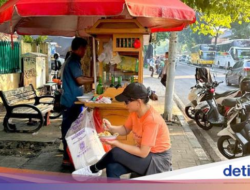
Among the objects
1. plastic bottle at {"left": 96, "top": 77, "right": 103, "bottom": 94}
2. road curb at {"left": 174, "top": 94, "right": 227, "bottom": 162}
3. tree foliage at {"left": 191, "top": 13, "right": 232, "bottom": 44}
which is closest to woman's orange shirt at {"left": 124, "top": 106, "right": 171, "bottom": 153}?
plastic bottle at {"left": 96, "top": 77, "right": 103, "bottom": 94}

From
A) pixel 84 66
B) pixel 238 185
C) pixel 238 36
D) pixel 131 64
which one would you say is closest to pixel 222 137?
pixel 131 64

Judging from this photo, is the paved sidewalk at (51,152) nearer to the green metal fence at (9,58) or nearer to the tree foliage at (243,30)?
the green metal fence at (9,58)

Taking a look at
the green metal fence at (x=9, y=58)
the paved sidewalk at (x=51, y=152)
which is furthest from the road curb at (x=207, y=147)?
the green metal fence at (x=9, y=58)

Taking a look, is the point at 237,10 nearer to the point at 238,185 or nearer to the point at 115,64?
the point at 115,64

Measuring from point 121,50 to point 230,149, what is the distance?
268cm

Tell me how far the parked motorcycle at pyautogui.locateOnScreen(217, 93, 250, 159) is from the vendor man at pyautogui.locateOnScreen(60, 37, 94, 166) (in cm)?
255

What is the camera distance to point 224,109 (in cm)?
770

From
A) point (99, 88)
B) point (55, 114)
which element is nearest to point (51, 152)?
point (99, 88)

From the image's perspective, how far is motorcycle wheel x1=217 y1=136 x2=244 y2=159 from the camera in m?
5.28

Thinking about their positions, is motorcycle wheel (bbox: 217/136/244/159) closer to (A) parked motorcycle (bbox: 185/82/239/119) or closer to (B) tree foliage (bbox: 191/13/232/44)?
(A) parked motorcycle (bbox: 185/82/239/119)

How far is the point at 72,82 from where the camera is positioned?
14.4ft

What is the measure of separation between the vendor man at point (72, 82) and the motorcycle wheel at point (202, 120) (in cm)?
394

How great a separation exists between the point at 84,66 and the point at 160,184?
3.42 m

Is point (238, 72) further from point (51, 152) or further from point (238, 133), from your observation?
point (51, 152)
